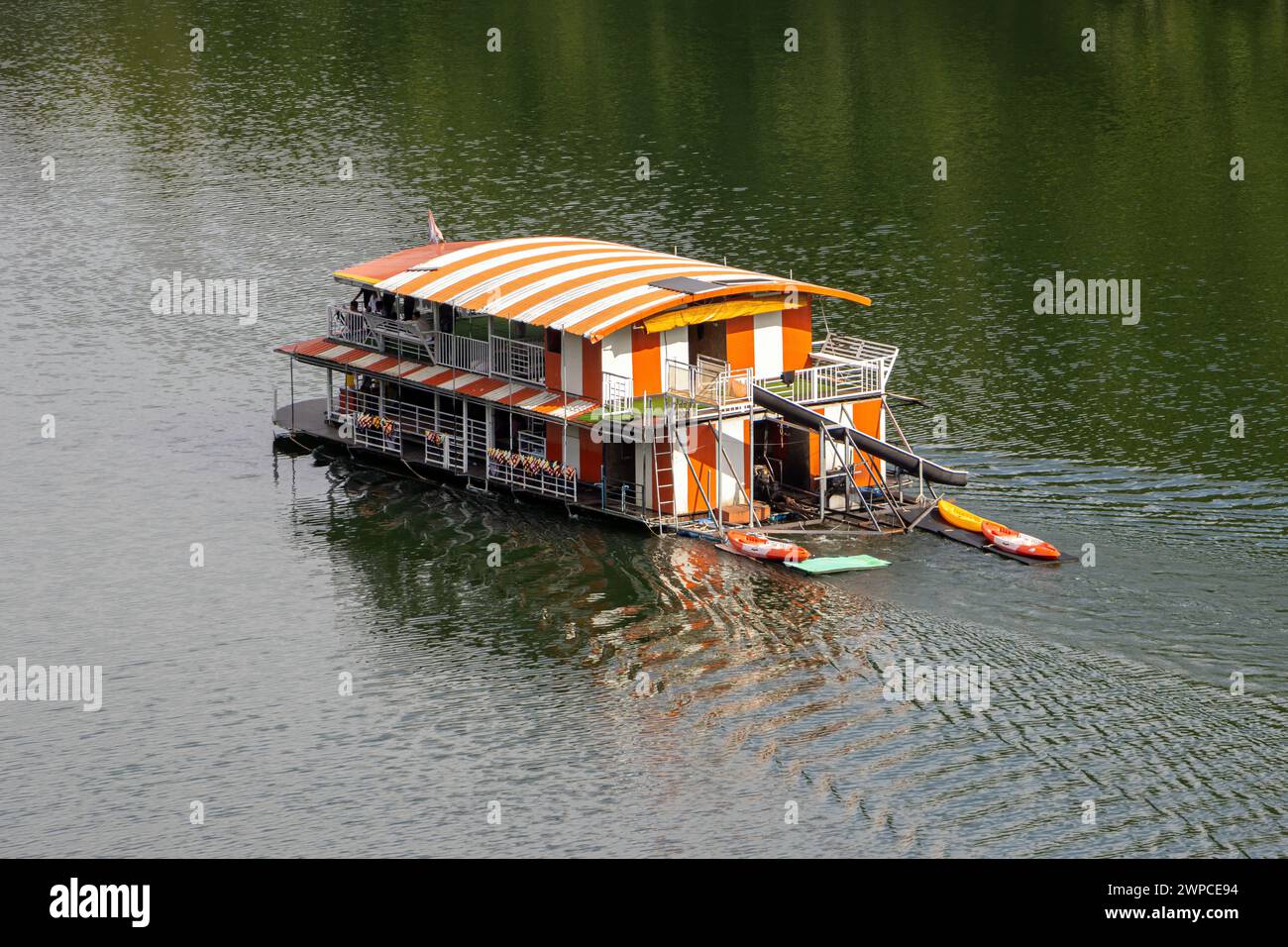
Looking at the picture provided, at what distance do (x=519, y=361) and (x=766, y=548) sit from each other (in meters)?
17.7

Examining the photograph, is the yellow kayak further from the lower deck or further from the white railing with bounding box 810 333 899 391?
the white railing with bounding box 810 333 899 391

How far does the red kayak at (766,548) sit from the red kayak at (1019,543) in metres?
7.90

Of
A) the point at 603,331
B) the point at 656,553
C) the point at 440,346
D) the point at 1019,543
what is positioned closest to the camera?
the point at 1019,543

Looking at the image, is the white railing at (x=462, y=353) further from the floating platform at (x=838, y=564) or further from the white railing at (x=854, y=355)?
the floating platform at (x=838, y=564)

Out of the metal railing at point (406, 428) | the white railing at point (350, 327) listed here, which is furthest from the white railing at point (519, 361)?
the white railing at point (350, 327)

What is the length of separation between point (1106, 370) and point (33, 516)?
57.6 m

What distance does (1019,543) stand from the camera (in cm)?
9025

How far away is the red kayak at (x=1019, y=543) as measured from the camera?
294ft

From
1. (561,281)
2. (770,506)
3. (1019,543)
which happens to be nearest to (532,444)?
(561,281)

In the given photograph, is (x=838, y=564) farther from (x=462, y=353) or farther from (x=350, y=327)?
(x=350, y=327)

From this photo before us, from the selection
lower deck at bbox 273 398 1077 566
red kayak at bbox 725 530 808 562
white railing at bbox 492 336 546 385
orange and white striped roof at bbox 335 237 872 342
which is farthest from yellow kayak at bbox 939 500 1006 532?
white railing at bbox 492 336 546 385

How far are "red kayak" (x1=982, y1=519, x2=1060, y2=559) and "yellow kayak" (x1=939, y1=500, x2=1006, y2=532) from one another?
1.08 metres

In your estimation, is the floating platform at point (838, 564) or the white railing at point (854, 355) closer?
the floating platform at point (838, 564)

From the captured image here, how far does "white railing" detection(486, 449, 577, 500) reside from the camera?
9919cm
